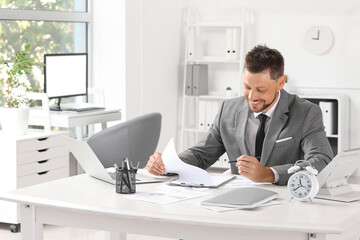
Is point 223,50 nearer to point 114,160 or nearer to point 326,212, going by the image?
point 114,160

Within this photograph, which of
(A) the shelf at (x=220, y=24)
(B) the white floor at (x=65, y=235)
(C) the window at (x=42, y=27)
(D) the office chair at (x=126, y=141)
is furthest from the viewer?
(A) the shelf at (x=220, y=24)

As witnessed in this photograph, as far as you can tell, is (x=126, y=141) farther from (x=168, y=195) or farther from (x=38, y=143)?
(x=168, y=195)

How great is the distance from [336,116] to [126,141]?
2.39 metres

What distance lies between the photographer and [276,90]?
3.10 m

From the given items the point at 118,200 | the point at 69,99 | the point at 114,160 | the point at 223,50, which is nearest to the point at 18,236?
the point at 114,160

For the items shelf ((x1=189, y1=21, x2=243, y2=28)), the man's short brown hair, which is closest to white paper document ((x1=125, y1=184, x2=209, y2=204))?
the man's short brown hair

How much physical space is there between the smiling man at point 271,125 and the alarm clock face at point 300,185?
1.13 feet

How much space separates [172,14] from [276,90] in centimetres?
387

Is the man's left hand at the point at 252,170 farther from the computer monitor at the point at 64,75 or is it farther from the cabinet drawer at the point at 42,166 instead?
the computer monitor at the point at 64,75

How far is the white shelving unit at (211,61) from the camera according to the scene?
6.68m

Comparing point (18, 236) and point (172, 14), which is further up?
point (172, 14)

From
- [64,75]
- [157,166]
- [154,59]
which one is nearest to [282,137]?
[157,166]

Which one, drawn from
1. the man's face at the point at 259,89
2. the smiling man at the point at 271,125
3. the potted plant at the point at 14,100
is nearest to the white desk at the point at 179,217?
the smiling man at the point at 271,125

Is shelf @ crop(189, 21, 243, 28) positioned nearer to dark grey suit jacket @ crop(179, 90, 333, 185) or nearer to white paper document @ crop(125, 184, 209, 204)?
dark grey suit jacket @ crop(179, 90, 333, 185)
